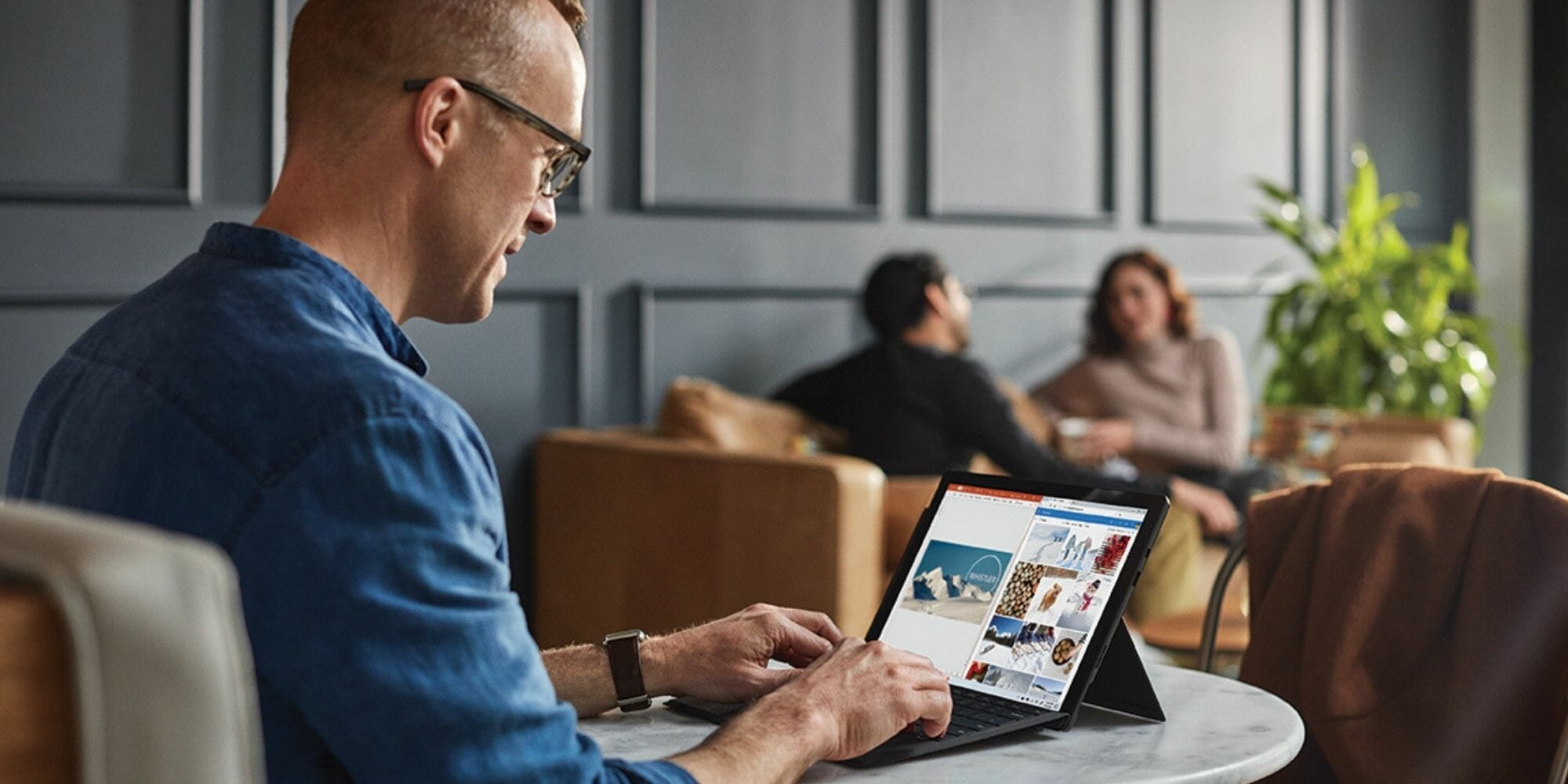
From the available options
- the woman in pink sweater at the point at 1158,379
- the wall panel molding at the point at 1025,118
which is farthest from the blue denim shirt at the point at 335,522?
the woman in pink sweater at the point at 1158,379

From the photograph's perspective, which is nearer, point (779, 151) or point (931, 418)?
point (931, 418)

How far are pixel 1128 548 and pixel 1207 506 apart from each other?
10.4 feet

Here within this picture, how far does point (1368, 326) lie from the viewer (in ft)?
17.5

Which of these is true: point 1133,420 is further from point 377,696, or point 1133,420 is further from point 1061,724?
point 377,696

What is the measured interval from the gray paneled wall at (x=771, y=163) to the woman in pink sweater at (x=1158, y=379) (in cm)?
23

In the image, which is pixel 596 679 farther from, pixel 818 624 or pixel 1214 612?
pixel 1214 612

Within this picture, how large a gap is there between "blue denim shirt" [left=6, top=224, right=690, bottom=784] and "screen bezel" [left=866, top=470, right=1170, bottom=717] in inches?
16.4

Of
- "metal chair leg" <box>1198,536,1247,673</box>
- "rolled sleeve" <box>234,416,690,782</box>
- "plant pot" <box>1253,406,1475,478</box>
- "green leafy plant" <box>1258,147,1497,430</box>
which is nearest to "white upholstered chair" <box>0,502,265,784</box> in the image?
"rolled sleeve" <box>234,416,690,782</box>

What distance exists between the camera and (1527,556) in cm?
160

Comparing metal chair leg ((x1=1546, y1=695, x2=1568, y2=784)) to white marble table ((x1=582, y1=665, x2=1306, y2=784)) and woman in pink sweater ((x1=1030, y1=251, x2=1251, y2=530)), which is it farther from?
woman in pink sweater ((x1=1030, y1=251, x2=1251, y2=530))

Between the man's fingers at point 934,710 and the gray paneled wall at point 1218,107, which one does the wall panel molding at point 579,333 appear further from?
the man's fingers at point 934,710

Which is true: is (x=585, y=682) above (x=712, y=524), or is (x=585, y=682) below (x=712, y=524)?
above

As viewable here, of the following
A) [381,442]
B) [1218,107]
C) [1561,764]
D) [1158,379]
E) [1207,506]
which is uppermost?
[1218,107]

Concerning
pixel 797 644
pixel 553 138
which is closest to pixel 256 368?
pixel 553 138
